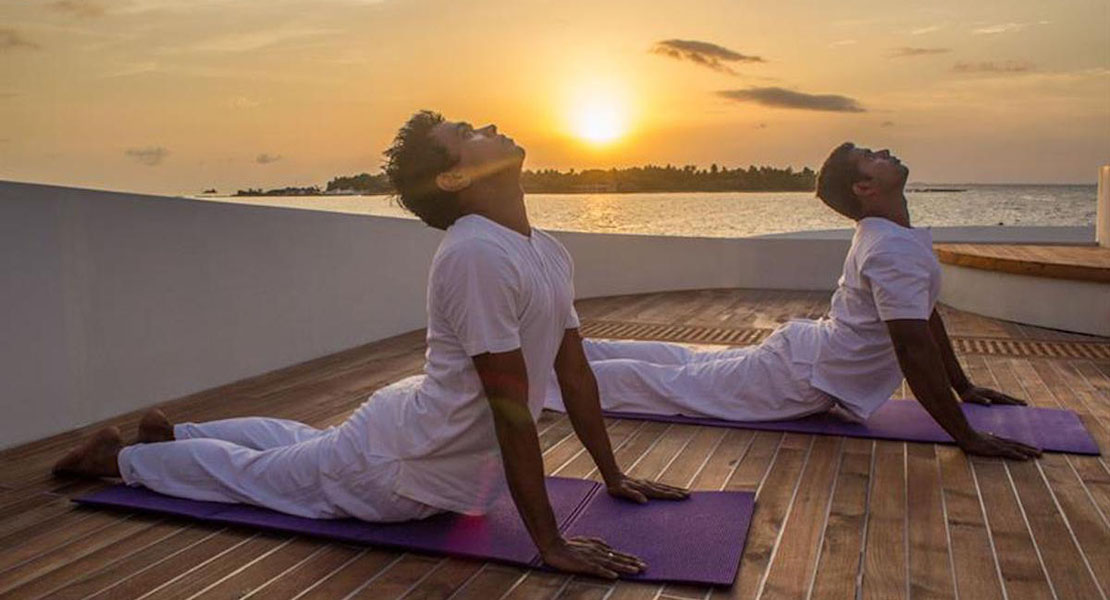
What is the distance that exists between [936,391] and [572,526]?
1275 mm

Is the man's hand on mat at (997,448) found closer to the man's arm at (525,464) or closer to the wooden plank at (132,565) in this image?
the man's arm at (525,464)

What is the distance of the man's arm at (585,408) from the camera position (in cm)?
230

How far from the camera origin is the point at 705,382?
3.32 m

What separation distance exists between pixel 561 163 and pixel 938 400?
5640 mm

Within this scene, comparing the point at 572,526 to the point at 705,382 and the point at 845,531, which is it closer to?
the point at 845,531

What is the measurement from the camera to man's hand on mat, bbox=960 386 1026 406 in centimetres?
342

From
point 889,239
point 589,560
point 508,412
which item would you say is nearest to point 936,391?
point 889,239

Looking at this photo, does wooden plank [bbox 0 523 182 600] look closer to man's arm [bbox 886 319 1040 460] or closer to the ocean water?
the ocean water

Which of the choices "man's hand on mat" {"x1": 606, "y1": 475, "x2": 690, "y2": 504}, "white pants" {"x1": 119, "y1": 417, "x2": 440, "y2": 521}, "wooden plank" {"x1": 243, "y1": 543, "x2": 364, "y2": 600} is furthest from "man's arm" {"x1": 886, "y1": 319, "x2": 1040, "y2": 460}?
"wooden plank" {"x1": 243, "y1": 543, "x2": 364, "y2": 600}

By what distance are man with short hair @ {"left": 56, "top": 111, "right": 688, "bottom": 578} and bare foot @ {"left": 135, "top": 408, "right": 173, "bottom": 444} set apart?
106 millimetres

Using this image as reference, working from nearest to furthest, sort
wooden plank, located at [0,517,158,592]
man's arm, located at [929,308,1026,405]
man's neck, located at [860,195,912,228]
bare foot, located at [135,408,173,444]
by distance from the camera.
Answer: wooden plank, located at [0,517,158,592]
bare foot, located at [135,408,173,444]
man's neck, located at [860,195,912,228]
man's arm, located at [929,308,1026,405]

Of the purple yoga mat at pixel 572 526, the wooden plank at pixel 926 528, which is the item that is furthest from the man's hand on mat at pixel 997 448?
the purple yoga mat at pixel 572 526

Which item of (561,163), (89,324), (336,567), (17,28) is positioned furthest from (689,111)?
(336,567)

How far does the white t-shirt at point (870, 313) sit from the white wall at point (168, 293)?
2.33 meters
